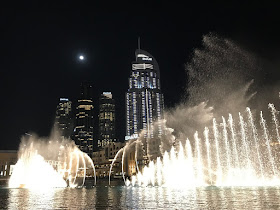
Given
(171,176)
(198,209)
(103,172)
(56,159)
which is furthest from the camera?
(103,172)

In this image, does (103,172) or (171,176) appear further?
(103,172)

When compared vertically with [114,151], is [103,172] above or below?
below

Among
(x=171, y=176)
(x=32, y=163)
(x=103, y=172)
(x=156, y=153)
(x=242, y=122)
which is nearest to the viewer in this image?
(x=242, y=122)

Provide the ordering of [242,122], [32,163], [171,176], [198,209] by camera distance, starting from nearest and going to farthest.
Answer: [198,209], [242,122], [171,176], [32,163]

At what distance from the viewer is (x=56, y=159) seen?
100125 mm

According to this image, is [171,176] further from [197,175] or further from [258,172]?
[258,172]

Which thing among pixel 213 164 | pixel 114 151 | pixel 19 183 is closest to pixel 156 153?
pixel 114 151

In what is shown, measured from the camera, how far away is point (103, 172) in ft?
465

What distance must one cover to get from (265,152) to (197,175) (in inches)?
754

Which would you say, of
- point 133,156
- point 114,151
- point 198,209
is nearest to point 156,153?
point 133,156

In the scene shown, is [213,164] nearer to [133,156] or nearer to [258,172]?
[258,172]

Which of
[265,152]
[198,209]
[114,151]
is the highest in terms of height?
[114,151]

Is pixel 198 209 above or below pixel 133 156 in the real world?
below

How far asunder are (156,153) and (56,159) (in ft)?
137
